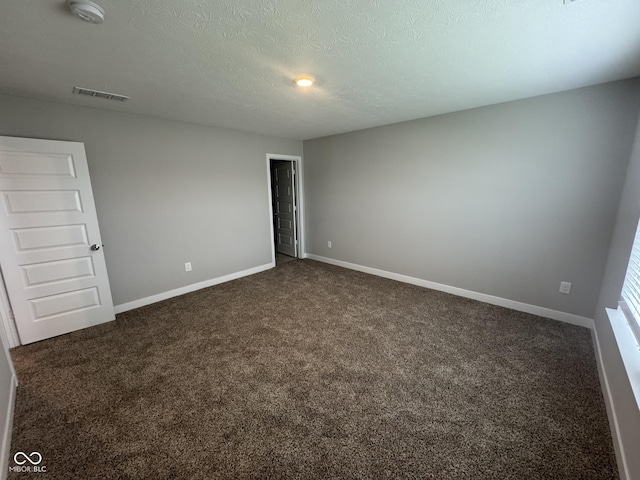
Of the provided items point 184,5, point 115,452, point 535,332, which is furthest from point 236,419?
point 535,332

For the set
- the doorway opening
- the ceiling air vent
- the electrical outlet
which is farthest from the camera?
the doorway opening

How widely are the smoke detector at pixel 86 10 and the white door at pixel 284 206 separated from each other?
3.89 metres

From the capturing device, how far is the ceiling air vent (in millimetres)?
2383

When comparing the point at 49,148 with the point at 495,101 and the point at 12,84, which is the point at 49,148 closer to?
the point at 12,84

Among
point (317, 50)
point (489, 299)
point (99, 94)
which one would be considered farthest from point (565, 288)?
point (99, 94)

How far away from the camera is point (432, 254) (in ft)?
12.4

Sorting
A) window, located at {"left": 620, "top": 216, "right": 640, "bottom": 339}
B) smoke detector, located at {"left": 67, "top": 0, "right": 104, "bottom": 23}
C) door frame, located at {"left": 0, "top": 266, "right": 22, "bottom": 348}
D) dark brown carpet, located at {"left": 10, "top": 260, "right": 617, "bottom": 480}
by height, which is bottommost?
dark brown carpet, located at {"left": 10, "top": 260, "right": 617, "bottom": 480}

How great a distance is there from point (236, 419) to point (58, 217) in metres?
2.76

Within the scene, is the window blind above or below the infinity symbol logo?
above

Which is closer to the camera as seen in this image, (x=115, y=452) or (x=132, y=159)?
(x=115, y=452)

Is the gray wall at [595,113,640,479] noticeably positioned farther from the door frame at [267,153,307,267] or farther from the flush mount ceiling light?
the door frame at [267,153,307,267]

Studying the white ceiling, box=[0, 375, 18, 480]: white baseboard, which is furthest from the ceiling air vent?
box=[0, 375, 18, 480]: white baseboard

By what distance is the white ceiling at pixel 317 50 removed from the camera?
4.52 feet

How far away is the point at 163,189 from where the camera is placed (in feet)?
11.5
